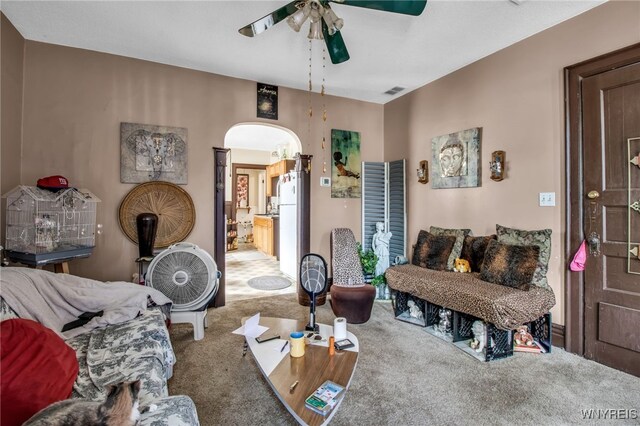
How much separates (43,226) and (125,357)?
1528 mm

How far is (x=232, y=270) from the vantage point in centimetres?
561

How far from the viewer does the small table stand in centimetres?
132

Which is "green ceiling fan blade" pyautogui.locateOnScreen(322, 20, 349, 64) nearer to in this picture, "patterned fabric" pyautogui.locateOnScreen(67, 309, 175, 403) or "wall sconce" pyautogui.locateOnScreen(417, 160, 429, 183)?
"wall sconce" pyautogui.locateOnScreen(417, 160, 429, 183)

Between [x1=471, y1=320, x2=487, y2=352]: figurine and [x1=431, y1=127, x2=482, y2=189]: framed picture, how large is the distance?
4.88 feet

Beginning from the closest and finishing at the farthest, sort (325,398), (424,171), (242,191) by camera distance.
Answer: (325,398) < (424,171) < (242,191)

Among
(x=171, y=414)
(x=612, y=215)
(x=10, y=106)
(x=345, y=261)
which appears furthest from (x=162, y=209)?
(x=612, y=215)

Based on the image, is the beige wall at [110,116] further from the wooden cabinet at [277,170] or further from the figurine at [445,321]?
the figurine at [445,321]

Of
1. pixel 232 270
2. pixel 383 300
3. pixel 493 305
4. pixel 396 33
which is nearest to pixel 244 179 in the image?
pixel 232 270

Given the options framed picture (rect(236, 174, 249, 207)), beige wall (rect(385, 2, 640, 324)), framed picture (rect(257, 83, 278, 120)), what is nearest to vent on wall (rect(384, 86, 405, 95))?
beige wall (rect(385, 2, 640, 324))

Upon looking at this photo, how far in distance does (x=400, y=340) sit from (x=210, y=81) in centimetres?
350

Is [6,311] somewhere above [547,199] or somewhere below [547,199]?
below

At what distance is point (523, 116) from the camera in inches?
114

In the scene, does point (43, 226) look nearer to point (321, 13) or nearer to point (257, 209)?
point (321, 13)

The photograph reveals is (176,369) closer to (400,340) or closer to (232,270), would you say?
(400,340)
